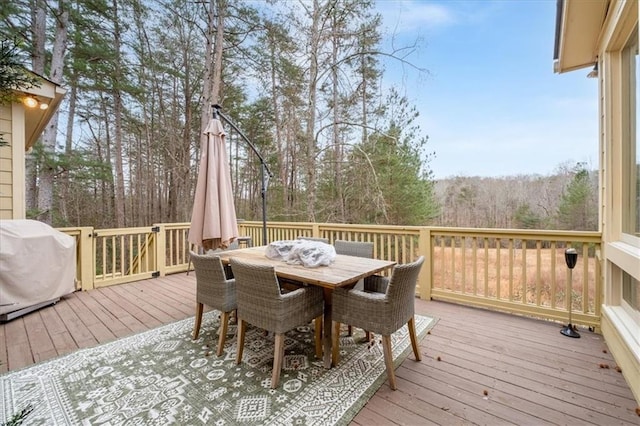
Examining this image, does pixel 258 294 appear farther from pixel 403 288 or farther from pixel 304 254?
pixel 403 288

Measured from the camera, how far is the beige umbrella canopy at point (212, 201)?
2965mm

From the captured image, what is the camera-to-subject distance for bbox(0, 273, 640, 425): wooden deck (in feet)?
5.56

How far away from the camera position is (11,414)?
1722 millimetres

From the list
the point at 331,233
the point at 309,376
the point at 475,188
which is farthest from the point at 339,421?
the point at 475,188

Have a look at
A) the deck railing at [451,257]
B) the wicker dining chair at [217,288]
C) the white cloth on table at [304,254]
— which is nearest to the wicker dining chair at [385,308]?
the white cloth on table at [304,254]

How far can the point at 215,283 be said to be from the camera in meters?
2.47

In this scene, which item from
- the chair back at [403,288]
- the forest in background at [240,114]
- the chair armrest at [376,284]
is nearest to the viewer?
the chair back at [403,288]

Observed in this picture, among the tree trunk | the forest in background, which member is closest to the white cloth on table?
the forest in background

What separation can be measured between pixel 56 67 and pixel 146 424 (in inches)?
317

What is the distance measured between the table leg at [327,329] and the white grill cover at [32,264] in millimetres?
3650

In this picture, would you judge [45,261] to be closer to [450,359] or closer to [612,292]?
[450,359]

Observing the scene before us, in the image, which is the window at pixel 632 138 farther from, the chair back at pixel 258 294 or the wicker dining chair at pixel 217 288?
the wicker dining chair at pixel 217 288

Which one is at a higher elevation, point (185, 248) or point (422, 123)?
point (422, 123)

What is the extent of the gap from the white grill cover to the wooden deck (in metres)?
0.23
